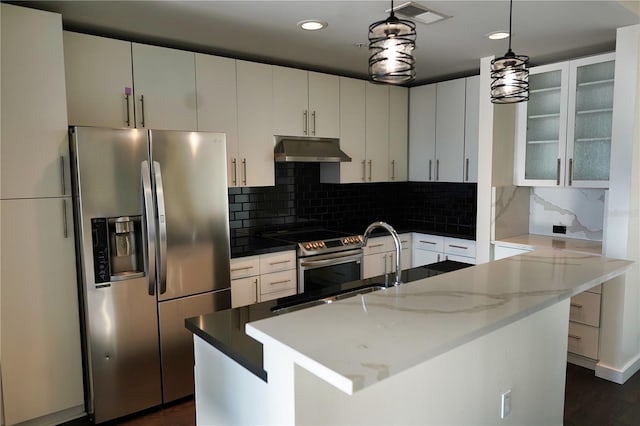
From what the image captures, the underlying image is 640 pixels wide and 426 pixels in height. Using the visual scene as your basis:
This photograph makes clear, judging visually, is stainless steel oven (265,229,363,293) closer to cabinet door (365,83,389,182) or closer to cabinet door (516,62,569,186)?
cabinet door (365,83,389,182)

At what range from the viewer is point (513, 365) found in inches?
75.8

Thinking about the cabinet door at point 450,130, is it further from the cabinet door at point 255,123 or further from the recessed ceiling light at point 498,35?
the cabinet door at point 255,123

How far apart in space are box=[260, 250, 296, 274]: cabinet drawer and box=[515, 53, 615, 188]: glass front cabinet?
201cm

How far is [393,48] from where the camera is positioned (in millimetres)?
1548

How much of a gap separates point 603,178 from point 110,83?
11.4ft

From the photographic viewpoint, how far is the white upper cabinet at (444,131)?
4.16m

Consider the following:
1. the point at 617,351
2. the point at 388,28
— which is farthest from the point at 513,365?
the point at 617,351

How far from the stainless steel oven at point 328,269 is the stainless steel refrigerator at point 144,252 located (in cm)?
81

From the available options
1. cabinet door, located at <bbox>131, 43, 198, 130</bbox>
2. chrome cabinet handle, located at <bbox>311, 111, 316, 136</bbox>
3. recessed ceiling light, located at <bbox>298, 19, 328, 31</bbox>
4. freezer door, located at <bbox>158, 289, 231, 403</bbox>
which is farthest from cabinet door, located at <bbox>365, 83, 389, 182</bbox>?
freezer door, located at <bbox>158, 289, 231, 403</bbox>

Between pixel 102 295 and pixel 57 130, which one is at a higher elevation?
pixel 57 130

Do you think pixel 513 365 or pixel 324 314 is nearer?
pixel 324 314

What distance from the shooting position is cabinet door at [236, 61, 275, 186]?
138 inches

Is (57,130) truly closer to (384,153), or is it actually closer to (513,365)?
(513,365)

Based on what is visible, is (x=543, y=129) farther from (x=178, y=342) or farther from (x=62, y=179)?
(x=62, y=179)
